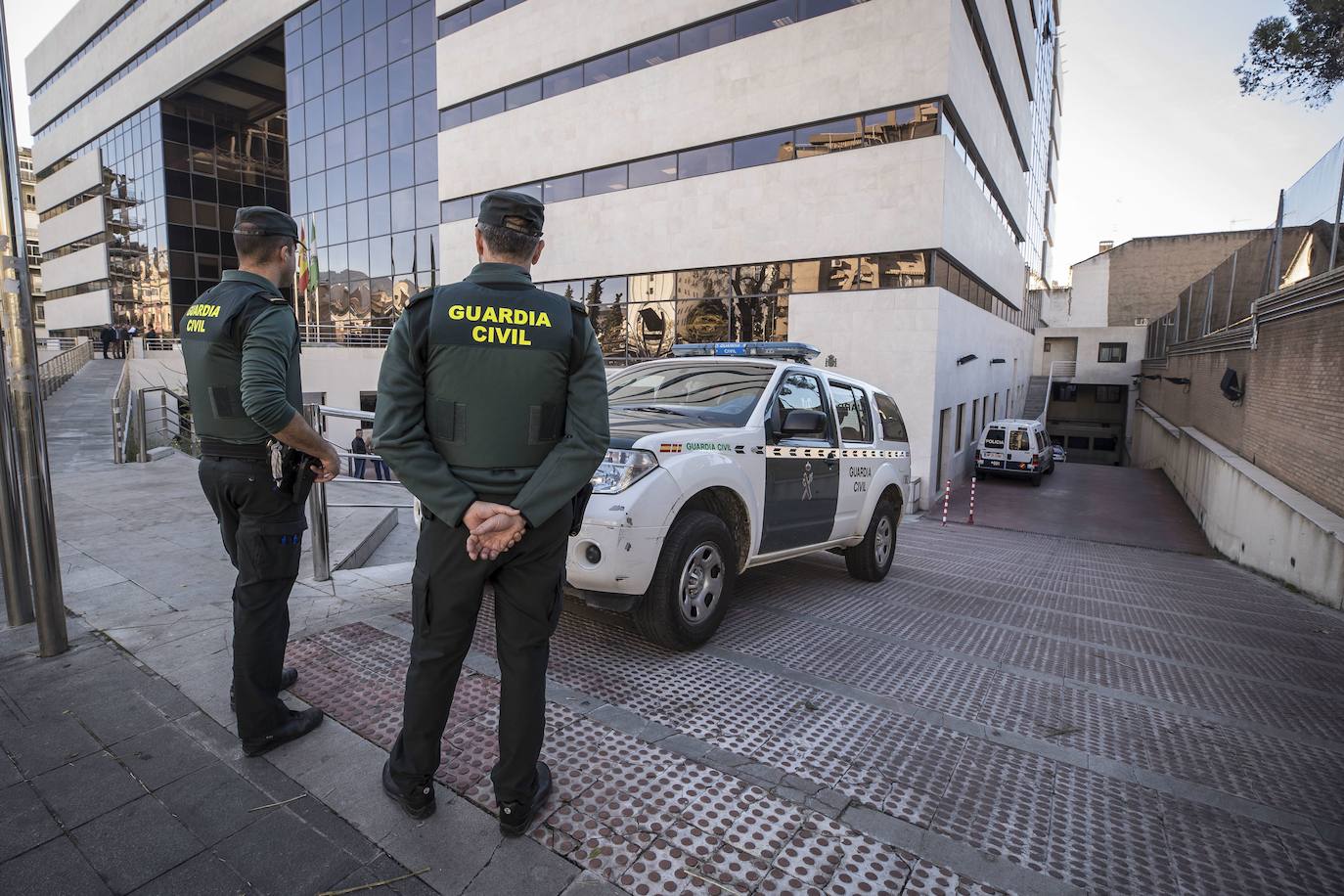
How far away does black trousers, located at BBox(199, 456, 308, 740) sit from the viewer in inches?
103

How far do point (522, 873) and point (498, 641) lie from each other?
0.72m

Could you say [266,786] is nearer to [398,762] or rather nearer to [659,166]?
[398,762]

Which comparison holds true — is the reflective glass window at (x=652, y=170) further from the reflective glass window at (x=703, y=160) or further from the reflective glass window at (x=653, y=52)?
the reflective glass window at (x=653, y=52)

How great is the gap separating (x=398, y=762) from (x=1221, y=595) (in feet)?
28.6

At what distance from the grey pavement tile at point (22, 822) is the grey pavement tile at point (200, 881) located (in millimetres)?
502

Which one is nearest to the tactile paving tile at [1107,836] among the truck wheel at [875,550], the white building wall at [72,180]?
the truck wheel at [875,550]

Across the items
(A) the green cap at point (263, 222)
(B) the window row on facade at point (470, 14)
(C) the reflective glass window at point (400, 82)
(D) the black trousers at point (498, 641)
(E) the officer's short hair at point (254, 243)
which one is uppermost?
(B) the window row on facade at point (470, 14)

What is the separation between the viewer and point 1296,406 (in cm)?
924

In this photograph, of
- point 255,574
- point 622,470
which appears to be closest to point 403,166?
point 622,470

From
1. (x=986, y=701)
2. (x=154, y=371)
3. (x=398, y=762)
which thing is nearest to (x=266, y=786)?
(x=398, y=762)

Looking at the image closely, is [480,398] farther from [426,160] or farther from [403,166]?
[403,166]

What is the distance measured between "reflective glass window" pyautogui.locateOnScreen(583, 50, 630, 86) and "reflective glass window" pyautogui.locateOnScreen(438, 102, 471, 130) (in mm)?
5110

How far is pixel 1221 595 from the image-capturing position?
734 cm

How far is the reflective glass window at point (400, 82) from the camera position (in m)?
23.5
